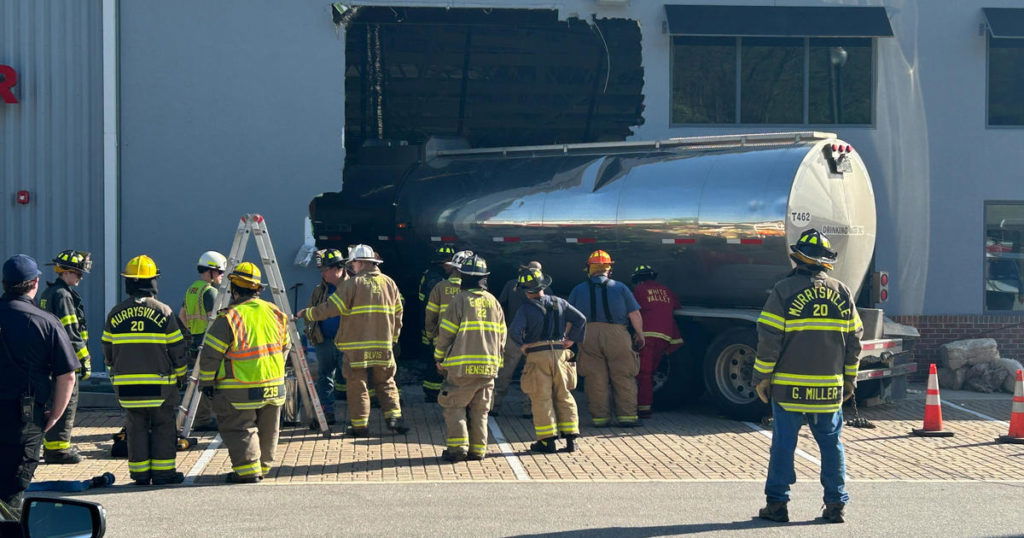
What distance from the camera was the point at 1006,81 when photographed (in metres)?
17.3

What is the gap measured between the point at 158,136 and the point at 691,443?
854cm

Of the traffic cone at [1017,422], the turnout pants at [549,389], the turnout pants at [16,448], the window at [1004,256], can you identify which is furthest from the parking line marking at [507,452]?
the window at [1004,256]

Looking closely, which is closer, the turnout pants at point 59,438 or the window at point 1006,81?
the turnout pants at point 59,438

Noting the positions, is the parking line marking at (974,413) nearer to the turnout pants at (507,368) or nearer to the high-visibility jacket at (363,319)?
the turnout pants at (507,368)

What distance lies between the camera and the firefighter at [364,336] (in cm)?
1160

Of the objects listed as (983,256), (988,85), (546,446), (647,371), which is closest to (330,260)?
(546,446)

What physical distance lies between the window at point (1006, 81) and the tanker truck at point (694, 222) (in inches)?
179

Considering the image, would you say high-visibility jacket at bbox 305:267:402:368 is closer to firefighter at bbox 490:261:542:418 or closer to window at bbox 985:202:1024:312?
firefighter at bbox 490:261:542:418

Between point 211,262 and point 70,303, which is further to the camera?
point 211,262

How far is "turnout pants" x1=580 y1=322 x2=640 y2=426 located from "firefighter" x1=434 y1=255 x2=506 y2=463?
2.01 metres

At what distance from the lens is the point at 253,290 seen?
9586mm

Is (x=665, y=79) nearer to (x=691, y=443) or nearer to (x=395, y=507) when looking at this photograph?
(x=691, y=443)

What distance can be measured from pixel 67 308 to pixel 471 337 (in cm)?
359

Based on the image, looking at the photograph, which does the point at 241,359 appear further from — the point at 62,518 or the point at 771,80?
the point at 771,80
